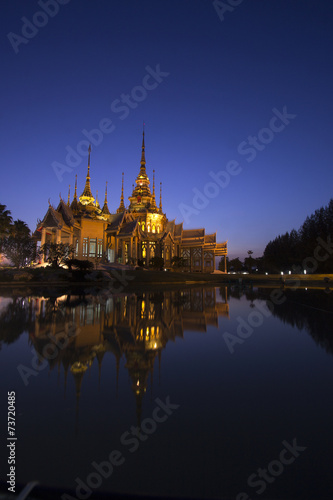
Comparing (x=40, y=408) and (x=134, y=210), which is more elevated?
(x=134, y=210)

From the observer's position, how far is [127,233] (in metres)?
37.0

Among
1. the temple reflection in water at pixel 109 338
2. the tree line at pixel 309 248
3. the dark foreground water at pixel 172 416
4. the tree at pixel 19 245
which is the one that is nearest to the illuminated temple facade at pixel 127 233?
the tree at pixel 19 245

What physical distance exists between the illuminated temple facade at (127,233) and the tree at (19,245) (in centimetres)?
248

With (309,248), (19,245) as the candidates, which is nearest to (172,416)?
(19,245)

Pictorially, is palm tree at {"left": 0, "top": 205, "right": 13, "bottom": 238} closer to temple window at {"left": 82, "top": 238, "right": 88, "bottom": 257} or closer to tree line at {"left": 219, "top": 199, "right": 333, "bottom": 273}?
temple window at {"left": 82, "top": 238, "right": 88, "bottom": 257}

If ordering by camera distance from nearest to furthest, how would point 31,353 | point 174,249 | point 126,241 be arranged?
→ point 31,353 → point 126,241 → point 174,249

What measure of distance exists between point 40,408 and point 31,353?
185 centimetres

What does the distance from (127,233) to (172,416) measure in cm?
3522

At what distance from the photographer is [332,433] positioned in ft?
6.93

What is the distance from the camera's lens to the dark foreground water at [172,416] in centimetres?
167

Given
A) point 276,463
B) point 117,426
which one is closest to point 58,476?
point 117,426

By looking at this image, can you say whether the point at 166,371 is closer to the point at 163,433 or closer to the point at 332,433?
the point at 163,433

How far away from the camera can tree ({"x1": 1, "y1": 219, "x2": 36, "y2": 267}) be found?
36.3 metres

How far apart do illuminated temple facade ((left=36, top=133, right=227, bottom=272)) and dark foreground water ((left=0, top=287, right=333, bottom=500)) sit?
29388 millimetres
